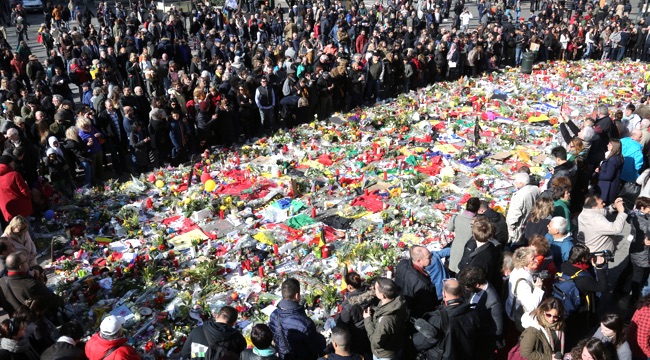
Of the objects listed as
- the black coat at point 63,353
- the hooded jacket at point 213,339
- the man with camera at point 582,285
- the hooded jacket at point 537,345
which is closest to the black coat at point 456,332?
the hooded jacket at point 537,345

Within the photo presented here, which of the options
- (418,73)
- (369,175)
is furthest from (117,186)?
(418,73)

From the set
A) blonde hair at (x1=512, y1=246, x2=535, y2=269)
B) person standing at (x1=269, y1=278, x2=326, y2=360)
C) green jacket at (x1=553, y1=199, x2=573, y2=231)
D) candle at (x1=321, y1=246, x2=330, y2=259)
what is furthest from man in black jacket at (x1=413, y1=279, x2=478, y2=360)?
candle at (x1=321, y1=246, x2=330, y2=259)

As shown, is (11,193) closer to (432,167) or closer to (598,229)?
(432,167)

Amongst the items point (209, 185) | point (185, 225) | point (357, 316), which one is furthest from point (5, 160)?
point (357, 316)

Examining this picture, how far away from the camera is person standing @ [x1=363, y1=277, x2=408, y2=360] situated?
5.64m

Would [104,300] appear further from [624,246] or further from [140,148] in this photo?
[624,246]

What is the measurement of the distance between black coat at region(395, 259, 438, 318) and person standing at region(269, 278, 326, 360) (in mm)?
1159

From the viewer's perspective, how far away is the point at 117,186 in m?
11.3

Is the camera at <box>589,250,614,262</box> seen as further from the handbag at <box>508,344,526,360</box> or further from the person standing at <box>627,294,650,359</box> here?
the handbag at <box>508,344,526,360</box>

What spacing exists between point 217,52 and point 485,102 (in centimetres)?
839

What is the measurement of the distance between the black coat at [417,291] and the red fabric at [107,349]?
2924 millimetres

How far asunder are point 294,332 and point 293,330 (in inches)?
0.9

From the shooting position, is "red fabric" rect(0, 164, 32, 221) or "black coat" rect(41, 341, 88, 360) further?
"red fabric" rect(0, 164, 32, 221)

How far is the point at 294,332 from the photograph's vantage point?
5.77m
